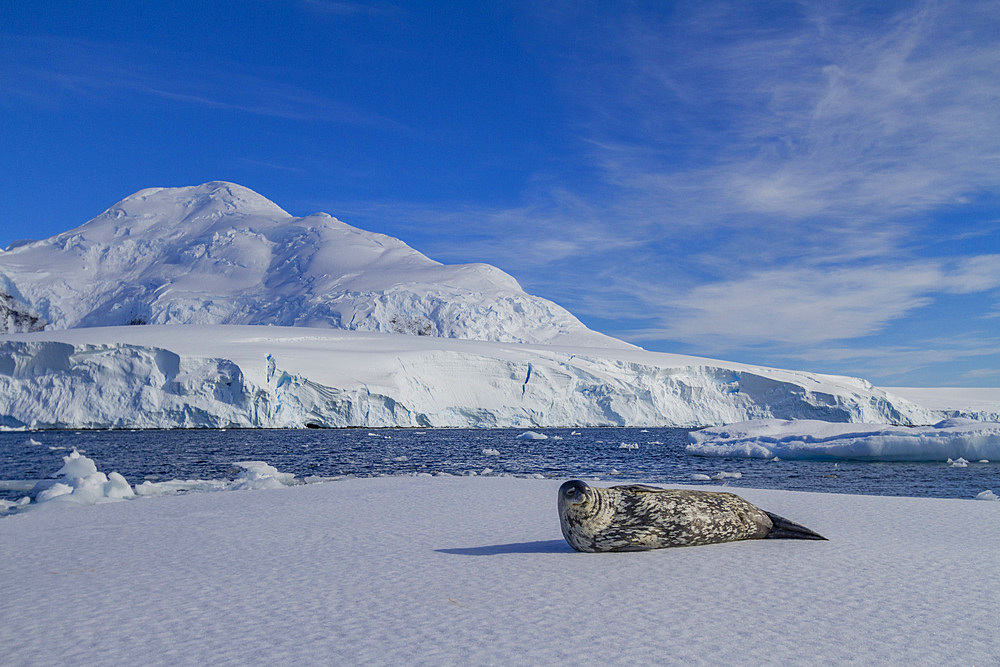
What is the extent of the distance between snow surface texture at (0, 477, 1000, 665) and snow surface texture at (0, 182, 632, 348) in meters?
61.9

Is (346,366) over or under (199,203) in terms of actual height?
under

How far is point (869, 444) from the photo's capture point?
59.8 ft

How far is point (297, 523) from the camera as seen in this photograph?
5.38m

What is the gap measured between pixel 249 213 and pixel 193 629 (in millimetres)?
112861

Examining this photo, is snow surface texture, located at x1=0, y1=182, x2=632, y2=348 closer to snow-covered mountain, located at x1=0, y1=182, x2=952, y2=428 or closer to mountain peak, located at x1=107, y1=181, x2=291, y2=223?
snow-covered mountain, located at x1=0, y1=182, x2=952, y2=428

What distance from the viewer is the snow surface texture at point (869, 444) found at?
57.0 ft

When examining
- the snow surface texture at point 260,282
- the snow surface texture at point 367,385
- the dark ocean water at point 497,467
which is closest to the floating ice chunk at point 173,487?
the dark ocean water at point 497,467

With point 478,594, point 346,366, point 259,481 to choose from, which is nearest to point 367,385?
point 346,366

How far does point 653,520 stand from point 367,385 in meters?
32.3

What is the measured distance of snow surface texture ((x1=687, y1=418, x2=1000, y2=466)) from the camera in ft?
57.0

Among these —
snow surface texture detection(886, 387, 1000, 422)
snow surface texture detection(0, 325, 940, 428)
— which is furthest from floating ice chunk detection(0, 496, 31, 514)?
snow surface texture detection(886, 387, 1000, 422)

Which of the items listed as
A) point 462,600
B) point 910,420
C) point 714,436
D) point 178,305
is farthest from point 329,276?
point 462,600

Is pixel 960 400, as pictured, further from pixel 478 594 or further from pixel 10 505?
pixel 478 594

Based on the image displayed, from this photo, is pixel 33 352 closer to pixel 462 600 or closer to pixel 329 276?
pixel 462 600
